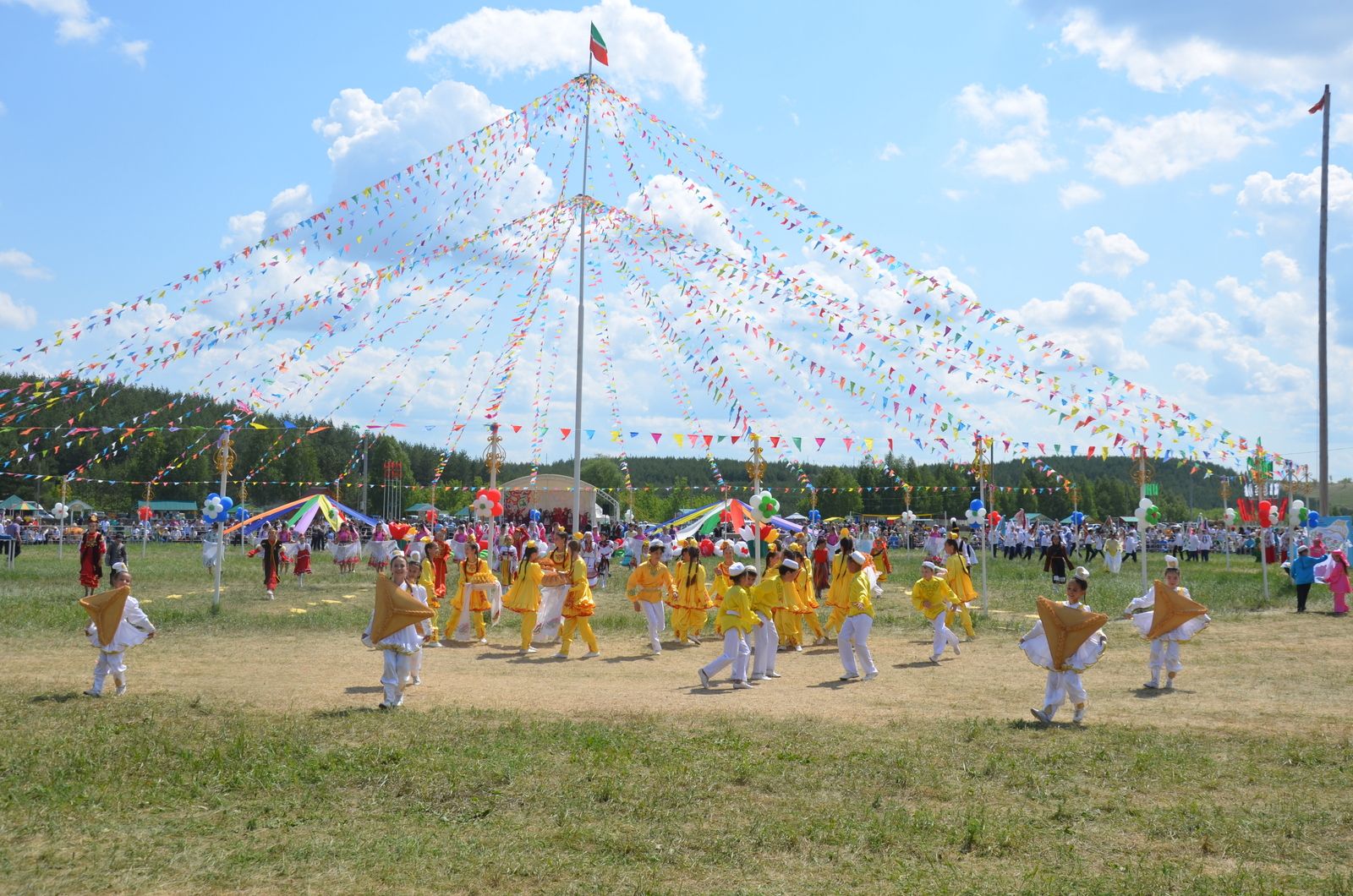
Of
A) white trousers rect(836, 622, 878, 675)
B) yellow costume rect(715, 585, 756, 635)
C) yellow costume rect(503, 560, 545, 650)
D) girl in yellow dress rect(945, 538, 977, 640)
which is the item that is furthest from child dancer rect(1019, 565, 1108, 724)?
yellow costume rect(503, 560, 545, 650)

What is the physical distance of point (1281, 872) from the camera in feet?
20.7

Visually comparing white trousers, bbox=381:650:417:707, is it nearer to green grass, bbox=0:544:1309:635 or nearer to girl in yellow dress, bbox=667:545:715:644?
girl in yellow dress, bbox=667:545:715:644

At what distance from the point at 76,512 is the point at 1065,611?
227 ft

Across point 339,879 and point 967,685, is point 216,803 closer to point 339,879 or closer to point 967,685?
point 339,879

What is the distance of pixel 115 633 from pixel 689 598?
8.52 metres

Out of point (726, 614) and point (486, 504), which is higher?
point (486, 504)

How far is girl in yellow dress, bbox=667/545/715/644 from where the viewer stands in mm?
17312

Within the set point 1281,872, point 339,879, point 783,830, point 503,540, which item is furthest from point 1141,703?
point 503,540

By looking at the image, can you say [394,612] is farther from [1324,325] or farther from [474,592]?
[1324,325]

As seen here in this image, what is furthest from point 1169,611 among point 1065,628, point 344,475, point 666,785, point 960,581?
point 344,475

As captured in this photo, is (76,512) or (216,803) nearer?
(216,803)

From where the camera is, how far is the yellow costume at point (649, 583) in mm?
16422

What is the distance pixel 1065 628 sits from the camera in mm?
10742

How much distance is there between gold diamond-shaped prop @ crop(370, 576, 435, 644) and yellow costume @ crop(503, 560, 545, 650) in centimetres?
501
